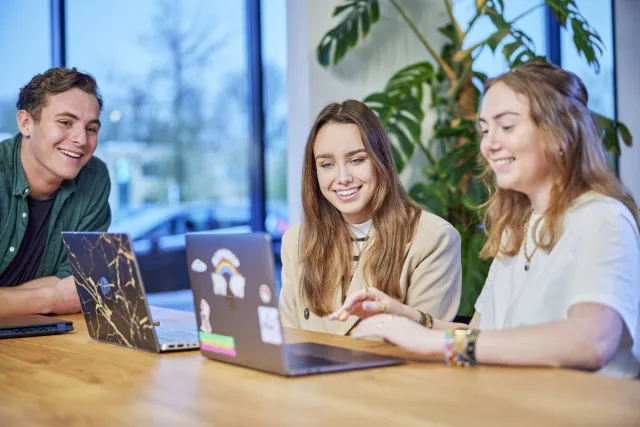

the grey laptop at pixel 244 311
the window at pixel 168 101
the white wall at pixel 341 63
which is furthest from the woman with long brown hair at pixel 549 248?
the window at pixel 168 101

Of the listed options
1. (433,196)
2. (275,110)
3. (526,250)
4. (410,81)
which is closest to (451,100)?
(410,81)

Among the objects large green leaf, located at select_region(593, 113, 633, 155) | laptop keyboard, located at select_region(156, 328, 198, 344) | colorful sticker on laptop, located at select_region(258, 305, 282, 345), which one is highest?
large green leaf, located at select_region(593, 113, 633, 155)

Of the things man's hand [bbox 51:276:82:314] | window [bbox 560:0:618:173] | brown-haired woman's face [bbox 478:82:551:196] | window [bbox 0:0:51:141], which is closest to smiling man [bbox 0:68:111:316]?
man's hand [bbox 51:276:82:314]

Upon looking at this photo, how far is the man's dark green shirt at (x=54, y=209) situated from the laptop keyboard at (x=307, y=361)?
140 cm

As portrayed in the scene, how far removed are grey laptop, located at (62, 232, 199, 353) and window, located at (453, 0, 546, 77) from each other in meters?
2.59

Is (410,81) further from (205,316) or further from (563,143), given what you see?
(205,316)

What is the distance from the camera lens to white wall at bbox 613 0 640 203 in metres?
5.67

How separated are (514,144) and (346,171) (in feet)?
2.60

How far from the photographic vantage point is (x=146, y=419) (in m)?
1.30

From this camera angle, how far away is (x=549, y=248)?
1.75 metres

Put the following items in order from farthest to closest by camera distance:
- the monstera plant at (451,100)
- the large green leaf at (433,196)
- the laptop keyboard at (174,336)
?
the large green leaf at (433,196), the monstera plant at (451,100), the laptop keyboard at (174,336)

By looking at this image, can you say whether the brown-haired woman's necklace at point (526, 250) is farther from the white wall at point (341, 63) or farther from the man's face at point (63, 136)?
the white wall at point (341, 63)

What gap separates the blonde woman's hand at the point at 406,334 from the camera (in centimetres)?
160

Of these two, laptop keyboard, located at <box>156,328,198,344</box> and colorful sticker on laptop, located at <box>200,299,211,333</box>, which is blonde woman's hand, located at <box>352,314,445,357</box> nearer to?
colorful sticker on laptop, located at <box>200,299,211,333</box>
